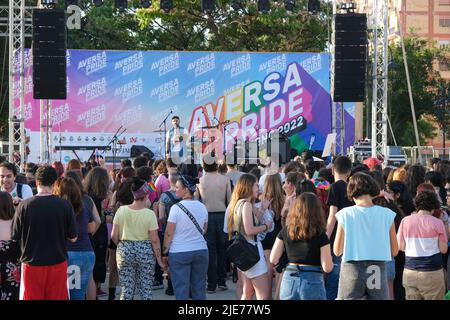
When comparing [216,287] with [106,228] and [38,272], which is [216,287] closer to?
[106,228]

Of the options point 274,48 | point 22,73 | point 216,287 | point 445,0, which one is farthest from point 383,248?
point 445,0

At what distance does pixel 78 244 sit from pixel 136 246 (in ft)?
1.77

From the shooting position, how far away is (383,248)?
252 inches

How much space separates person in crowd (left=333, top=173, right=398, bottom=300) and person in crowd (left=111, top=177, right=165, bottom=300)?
82.5 inches

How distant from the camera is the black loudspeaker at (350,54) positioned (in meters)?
20.1

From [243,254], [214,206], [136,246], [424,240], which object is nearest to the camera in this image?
[424,240]

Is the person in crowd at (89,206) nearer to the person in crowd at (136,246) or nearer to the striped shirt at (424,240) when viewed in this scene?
the person in crowd at (136,246)

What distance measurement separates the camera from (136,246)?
774cm

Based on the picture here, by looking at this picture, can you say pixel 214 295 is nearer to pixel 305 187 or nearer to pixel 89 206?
pixel 305 187

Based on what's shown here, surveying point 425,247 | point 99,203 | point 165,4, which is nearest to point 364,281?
point 425,247

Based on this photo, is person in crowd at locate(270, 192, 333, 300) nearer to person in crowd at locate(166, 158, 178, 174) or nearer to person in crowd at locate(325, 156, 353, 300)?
person in crowd at locate(325, 156, 353, 300)

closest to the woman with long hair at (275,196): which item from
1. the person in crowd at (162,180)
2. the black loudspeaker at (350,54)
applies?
the person in crowd at (162,180)
